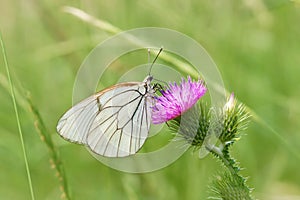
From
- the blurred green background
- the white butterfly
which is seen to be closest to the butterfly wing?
the white butterfly

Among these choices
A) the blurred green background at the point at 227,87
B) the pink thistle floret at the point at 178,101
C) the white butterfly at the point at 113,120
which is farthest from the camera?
the blurred green background at the point at 227,87

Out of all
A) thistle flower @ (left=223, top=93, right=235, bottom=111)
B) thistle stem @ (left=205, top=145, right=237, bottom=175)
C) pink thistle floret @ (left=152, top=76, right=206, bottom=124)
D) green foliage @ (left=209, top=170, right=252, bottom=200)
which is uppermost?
thistle flower @ (left=223, top=93, right=235, bottom=111)

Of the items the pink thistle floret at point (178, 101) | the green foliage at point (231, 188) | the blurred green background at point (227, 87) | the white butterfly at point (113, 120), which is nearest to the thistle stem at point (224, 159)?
the green foliage at point (231, 188)

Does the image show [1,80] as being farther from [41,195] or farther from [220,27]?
[220,27]

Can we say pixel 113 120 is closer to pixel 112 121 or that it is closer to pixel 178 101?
pixel 112 121

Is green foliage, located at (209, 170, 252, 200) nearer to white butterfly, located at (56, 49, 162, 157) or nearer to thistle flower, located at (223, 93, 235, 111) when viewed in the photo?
thistle flower, located at (223, 93, 235, 111)

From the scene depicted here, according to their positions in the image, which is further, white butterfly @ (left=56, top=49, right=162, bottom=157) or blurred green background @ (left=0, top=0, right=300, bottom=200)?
blurred green background @ (left=0, top=0, right=300, bottom=200)

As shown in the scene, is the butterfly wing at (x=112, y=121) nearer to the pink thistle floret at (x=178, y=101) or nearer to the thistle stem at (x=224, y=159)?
the pink thistle floret at (x=178, y=101)

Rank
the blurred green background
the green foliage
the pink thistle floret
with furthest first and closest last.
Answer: the blurred green background → the pink thistle floret → the green foliage
